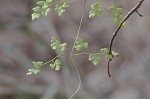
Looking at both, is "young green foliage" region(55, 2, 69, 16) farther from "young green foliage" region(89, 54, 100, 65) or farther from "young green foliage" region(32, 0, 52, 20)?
"young green foliage" region(89, 54, 100, 65)

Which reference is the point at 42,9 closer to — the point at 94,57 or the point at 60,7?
the point at 60,7

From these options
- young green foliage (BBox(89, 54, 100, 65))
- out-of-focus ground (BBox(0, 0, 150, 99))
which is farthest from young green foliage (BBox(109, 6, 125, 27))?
out-of-focus ground (BBox(0, 0, 150, 99))

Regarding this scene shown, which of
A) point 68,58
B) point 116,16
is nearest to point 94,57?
point 116,16

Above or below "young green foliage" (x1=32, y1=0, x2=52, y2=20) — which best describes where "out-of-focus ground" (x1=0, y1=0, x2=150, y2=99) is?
above

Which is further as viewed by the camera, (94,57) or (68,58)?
(68,58)

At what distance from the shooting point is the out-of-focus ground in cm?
360

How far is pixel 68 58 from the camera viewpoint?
11.9ft

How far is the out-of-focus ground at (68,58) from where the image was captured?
360 centimetres

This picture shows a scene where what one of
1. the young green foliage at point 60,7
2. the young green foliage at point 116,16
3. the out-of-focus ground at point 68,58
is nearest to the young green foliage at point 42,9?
the young green foliage at point 60,7

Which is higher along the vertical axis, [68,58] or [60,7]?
[68,58]

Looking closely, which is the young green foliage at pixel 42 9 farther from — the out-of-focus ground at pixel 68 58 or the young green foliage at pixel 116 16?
the out-of-focus ground at pixel 68 58

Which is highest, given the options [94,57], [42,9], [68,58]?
[68,58]

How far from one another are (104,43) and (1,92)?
47.3 inches

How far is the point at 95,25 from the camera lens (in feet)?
14.9
